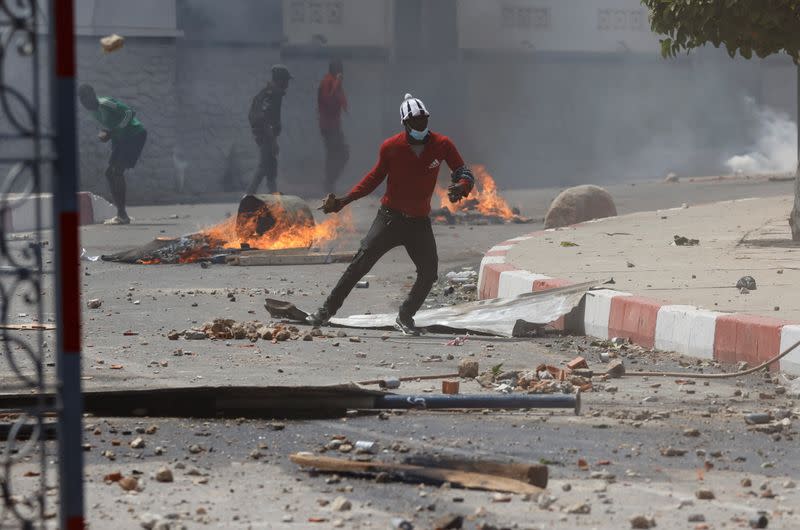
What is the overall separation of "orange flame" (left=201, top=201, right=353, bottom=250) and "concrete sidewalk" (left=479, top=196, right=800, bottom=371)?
2.61 m

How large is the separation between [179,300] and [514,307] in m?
2.84

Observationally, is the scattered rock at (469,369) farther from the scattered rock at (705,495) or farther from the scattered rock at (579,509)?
the scattered rock at (579,509)

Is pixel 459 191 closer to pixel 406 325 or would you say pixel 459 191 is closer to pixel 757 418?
pixel 406 325

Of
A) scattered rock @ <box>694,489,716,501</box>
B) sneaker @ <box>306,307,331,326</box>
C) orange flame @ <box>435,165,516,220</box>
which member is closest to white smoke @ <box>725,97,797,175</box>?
orange flame @ <box>435,165,516,220</box>

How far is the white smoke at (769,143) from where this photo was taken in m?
34.5

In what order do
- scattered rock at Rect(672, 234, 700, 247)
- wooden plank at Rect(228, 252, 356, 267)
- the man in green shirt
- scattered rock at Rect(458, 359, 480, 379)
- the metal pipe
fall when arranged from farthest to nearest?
the man in green shirt
wooden plank at Rect(228, 252, 356, 267)
scattered rock at Rect(672, 234, 700, 247)
scattered rock at Rect(458, 359, 480, 379)
the metal pipe

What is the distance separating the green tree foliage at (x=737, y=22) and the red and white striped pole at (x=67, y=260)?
828 cm

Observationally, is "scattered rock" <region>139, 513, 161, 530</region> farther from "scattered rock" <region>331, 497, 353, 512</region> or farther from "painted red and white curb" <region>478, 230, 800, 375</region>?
"painted red and white curb" <region>478, 230, 800, 375</region>

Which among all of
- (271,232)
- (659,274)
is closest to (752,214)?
(271,232)

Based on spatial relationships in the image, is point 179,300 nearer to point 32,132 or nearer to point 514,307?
point 514,307

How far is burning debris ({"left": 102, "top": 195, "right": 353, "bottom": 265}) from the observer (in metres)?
14.7

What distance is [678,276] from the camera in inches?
398

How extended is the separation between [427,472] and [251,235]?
34.7 ft

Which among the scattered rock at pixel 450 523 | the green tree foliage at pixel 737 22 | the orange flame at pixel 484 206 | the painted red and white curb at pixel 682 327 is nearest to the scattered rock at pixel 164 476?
the scattered rock at pixel 450 523
